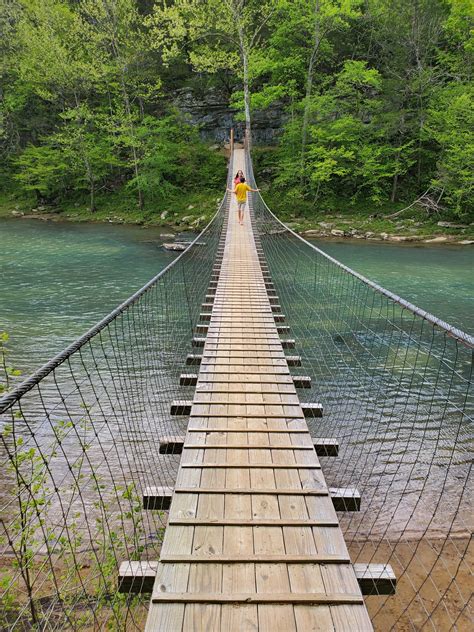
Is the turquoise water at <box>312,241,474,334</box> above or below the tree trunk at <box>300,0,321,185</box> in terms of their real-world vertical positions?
below

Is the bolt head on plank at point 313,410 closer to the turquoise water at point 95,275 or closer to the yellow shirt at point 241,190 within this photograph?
the turquoise water at point 95,275

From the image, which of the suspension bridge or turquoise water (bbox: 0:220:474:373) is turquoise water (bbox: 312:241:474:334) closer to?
turquoise water (bbox: 0:220:474:373)

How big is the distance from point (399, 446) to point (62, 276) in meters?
8.07

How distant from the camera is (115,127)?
53.6ft

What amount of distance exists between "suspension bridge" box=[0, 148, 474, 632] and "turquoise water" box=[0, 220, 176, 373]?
1122 millimetres

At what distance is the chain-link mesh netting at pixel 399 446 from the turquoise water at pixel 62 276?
3487 millimetres

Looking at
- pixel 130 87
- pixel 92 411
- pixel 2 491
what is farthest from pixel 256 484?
pixel 130 87

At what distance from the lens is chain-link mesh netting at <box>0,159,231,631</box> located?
6.53 feet

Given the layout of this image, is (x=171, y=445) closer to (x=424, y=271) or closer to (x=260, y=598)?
(x=260, y=598)

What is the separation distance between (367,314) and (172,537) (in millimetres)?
6070

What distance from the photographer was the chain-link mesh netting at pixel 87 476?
1990 mm

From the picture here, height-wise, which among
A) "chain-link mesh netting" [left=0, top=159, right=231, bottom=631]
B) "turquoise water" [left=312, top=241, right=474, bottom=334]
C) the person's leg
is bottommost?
"chain-link mesh netting" [left=0, top=159, right=231, bottom=631]

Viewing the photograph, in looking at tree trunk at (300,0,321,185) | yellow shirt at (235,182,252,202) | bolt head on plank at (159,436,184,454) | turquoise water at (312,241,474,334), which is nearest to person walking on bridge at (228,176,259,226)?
yellow shirt at (235,182,252,202)

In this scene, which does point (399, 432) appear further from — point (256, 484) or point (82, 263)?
point (82, 263)
